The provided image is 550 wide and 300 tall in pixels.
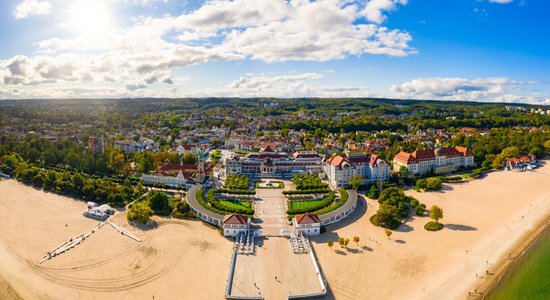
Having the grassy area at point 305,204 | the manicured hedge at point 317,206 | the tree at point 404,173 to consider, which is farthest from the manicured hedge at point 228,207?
the tree at point 404,173

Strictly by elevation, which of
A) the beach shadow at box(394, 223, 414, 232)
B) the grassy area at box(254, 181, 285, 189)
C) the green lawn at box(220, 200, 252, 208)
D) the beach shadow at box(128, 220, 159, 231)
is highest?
the grassy area at box(254, 181, 285, 189)

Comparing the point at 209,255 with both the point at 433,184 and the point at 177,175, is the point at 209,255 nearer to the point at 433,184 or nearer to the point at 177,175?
the point at 177,175

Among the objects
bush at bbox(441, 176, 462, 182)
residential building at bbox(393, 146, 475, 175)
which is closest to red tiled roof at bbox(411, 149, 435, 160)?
residential building at bbox(393, 146, 475, 175)

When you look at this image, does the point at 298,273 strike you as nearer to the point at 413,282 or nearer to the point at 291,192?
the point at 413,282

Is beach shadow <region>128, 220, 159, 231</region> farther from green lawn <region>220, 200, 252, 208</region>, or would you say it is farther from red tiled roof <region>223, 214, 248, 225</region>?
green lawn <region>220, 200, 252, 208</region>

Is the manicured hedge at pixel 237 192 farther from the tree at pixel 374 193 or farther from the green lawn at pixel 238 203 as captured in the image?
the tree at pixel 374 193

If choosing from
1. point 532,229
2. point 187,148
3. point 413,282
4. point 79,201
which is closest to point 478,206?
point 532,229

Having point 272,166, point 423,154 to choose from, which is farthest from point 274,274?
point 423,154
